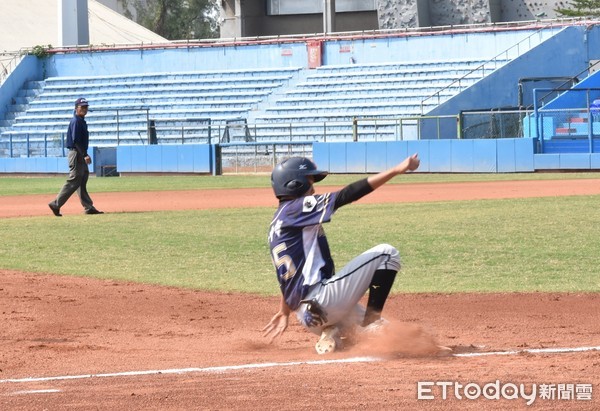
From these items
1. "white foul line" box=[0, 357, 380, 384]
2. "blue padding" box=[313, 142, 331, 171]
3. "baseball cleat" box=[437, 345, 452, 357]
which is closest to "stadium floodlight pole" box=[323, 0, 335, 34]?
"blue padding" box=[313, 142, 331, 171]

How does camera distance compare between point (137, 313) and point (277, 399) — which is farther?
point (137, 313)

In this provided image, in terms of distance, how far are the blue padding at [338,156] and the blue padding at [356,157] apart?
0.58 feet

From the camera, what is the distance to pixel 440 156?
34375mm

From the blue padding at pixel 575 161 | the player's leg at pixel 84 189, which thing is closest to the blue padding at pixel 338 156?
the blue padding at pixel 575 161

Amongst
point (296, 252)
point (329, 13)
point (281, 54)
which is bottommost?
point (296, 252)

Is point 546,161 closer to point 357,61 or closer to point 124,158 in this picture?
point 124,158

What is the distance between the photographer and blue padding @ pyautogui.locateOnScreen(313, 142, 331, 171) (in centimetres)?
3662

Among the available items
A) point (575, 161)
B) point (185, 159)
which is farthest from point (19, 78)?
point (575, 161)

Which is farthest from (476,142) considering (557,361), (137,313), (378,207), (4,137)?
(557,361)

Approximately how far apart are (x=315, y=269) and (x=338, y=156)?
2913cm

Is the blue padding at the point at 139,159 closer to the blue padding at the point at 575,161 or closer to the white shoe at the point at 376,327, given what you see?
the blue padding at the point at 575,161

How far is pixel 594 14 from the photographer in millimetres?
49719

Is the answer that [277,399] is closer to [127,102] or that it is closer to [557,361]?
[557,361]

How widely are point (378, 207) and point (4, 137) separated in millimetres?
30320
